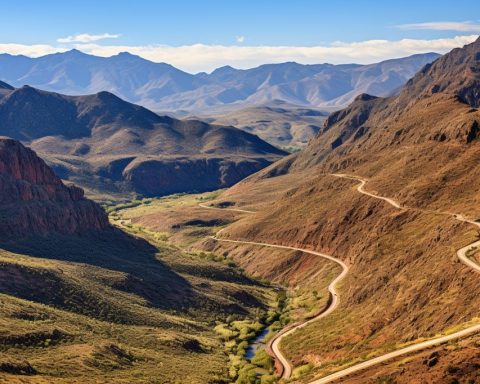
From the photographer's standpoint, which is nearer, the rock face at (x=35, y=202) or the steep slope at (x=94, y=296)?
the steep slope at (x=94, y=296)

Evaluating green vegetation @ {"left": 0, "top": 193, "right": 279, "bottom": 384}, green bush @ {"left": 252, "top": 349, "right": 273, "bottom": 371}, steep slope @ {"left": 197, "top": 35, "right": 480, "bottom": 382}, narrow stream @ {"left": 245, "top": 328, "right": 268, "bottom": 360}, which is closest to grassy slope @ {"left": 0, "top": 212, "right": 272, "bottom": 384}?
green vegetation @ {"left": 0, "top": 193, "right": 279, "bottom": 384}

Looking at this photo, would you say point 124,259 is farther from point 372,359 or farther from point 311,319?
point 372,359

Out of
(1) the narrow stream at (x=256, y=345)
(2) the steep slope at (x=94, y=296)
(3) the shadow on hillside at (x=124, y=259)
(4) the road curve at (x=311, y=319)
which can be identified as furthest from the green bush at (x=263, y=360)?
(3) the shadow on hillside at (x=124, y=259)

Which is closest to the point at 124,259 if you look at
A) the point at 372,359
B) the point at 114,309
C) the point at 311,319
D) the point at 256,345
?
the point at 114,309

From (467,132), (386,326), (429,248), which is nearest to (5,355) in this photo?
(386,326)

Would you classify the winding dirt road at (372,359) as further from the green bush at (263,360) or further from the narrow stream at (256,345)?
the narrow stream at (256,345)

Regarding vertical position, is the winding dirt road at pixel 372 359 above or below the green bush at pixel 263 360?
above

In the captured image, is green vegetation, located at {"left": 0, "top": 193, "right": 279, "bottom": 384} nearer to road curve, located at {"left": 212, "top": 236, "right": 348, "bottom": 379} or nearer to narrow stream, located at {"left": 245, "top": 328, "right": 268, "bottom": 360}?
narrow stream, located at {"left": 245, "top": 328, "right": 268, "bottom": 360}
